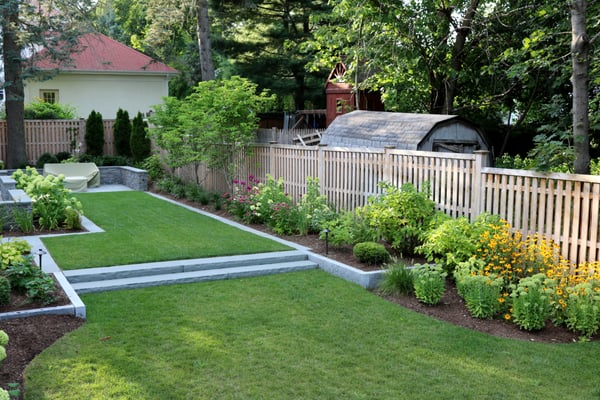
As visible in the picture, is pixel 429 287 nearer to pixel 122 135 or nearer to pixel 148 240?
pixel 148 240

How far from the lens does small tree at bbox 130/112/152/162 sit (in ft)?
67.7

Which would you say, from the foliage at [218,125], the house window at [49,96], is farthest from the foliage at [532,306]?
the house window at [49,96]

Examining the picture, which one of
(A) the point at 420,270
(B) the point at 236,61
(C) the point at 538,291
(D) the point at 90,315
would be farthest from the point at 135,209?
(B) the point at 236,61

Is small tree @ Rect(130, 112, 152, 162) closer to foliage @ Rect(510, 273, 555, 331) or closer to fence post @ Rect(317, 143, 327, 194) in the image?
fence post @ Rect(317, 143, 327, 194)

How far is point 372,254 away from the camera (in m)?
8.20

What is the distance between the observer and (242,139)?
13.5 metres

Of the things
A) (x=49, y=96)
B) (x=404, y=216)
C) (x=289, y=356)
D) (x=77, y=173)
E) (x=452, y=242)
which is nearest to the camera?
(x=289, y=356)

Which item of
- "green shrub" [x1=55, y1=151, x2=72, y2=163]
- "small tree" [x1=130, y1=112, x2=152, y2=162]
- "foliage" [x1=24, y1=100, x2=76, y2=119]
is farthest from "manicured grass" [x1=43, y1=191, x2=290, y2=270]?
"foliage" [x1=24, y1=100, x2=76, y2=119]

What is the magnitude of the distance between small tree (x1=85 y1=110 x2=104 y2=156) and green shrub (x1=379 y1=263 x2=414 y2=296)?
1623cm

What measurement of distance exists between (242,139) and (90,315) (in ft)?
25.1

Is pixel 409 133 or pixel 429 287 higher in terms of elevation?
pixel 409 133

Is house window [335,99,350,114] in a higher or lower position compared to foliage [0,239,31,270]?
higher

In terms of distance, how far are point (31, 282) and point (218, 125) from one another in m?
7.53

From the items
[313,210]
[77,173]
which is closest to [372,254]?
[313,210]
